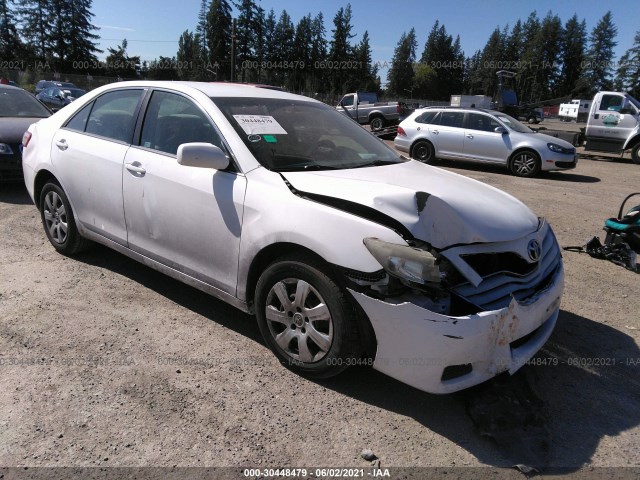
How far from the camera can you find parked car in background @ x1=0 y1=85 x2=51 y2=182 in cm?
655

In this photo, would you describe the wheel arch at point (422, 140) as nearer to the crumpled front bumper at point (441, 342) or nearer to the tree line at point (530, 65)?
the crumpled front bumper at point (441, 342)

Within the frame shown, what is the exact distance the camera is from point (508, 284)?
2609 millimetres

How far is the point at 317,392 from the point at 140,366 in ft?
3.63

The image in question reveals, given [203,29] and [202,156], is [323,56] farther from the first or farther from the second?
[202,156]

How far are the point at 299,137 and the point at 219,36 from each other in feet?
307

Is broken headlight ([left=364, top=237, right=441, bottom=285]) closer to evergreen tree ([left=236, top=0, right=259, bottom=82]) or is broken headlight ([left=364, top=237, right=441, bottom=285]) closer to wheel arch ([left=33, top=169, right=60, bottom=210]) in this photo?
wheel arch ([left=33, top=169, right=60, bottom=210])

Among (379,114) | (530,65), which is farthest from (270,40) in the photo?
(379,114)

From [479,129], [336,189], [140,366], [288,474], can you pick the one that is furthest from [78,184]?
[479,129]

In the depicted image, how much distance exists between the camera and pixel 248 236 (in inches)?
112

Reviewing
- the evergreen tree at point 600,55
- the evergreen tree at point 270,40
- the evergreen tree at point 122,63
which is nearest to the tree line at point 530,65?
the evergreen tree at point 600,55

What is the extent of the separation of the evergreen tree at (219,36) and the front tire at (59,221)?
86.6 meters

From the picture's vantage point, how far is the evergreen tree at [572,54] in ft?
338

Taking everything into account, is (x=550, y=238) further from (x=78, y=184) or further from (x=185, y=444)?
(x=78, y=184)

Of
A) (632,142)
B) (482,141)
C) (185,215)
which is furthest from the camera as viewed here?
(632,142)
